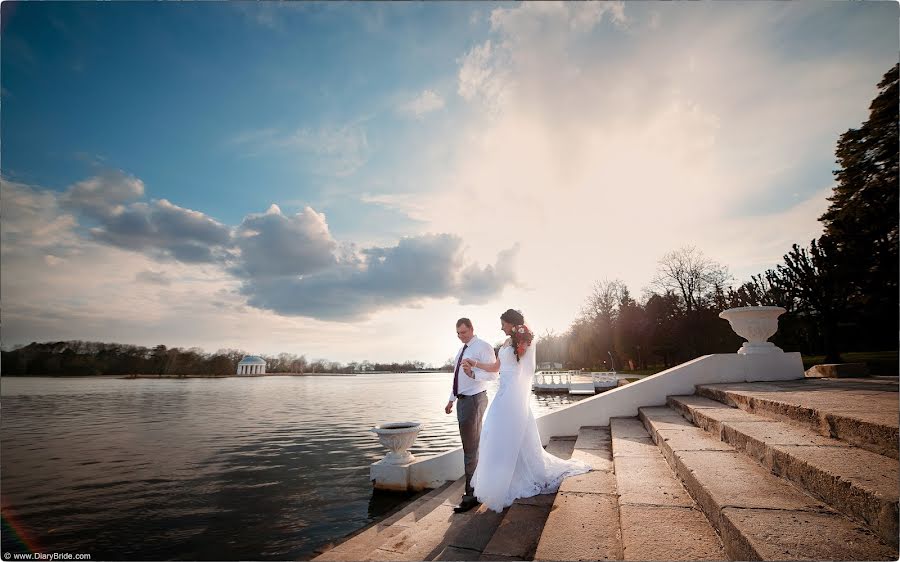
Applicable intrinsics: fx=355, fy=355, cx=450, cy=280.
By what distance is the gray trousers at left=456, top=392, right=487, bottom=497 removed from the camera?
183 inches

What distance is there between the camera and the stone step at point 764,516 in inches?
67.2

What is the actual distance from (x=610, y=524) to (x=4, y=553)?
7525 millimetres

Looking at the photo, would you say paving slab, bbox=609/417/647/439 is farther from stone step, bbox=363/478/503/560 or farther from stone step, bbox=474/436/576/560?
stone step, bbox=363/478/503/560

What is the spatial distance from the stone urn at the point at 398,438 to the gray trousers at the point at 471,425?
1.86 m

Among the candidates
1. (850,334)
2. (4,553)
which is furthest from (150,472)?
(850,334)

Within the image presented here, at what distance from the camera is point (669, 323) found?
124ft

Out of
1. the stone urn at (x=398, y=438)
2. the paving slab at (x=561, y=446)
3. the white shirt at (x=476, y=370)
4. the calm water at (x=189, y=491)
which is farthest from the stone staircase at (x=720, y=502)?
the calm water at (x=189, y=491)

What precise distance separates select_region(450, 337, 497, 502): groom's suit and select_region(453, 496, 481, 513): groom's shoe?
0.30 m

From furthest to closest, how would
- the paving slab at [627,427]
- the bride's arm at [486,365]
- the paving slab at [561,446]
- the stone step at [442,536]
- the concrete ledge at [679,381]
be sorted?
1. the concrete ledge at [679,381]
2. the paving slab at [561,446]
3. the paving slab at [627,427]
4. the bride's arm at [486,365]
5. the stone step at [442,536]

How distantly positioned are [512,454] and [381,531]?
6.44 feet

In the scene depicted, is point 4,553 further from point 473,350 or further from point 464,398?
point 473,350

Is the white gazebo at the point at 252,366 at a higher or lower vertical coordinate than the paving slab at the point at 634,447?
lower

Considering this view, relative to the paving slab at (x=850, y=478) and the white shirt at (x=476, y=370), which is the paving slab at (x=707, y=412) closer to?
the paving slab at (x=850, y=478)

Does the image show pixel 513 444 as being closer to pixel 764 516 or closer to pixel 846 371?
pixel 764 516
